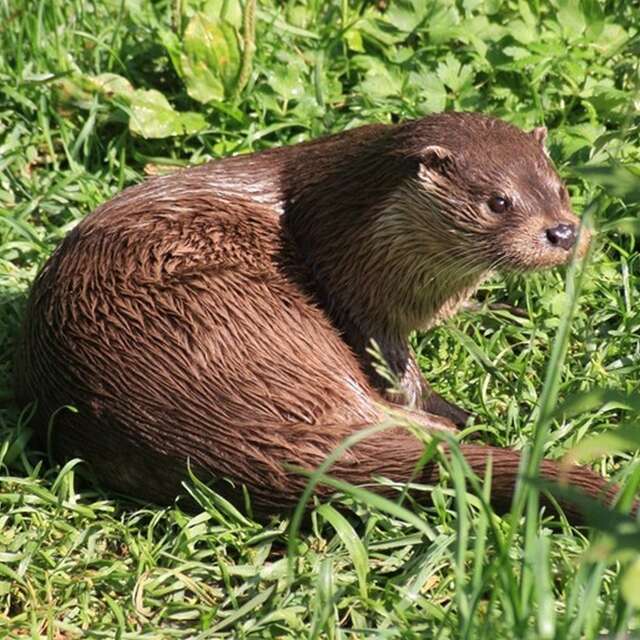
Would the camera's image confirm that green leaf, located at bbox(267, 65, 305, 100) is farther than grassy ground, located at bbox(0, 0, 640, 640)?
Yes

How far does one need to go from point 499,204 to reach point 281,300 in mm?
457

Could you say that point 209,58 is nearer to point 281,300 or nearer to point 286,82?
point 286,82

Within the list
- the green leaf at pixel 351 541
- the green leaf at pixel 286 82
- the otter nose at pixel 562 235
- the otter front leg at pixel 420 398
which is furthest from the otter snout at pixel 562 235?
the green leaf at pixel 286 82

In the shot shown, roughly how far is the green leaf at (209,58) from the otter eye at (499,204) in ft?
3.37

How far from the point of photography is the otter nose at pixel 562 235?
2814 millimetres

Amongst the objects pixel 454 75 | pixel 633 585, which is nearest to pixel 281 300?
pixel 454 75

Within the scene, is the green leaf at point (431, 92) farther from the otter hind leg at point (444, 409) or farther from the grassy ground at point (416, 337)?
the otter hind leg at point (444, 409)

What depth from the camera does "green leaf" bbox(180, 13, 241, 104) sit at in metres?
3.62

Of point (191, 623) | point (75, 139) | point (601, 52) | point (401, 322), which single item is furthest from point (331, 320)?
point (601, 52)

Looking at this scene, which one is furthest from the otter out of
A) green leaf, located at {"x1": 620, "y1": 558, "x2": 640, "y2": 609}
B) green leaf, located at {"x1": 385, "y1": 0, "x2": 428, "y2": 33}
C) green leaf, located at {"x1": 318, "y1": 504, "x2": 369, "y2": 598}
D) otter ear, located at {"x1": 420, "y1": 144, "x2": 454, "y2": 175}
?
green leaf, located at {"x1": 620, "y1": 558, "x2": 640, "y2": 609}

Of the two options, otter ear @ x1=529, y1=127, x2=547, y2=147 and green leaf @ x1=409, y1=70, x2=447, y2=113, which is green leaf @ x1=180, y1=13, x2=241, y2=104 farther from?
otter ear @ x1=529, y1=127, x2=547, y2=147

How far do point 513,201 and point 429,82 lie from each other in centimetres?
87

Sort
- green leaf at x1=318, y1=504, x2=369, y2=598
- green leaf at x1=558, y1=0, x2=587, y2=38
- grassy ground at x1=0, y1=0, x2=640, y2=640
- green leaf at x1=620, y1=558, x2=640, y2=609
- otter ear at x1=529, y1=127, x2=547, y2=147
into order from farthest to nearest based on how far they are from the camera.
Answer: green leaf at x1=558, y1=0, x2=587, y2=38 < otter ear at x1=529, y1=127, x2=547, y2=147 < green leaf at x1=318, y1=504, x2=369, y2=598 < grassy ground at x1=0, y1=0, x2=640, y2=640 < green leaf at x1=620, y1=558, x2=640, y2=609

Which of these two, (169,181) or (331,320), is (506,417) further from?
(169,181)
